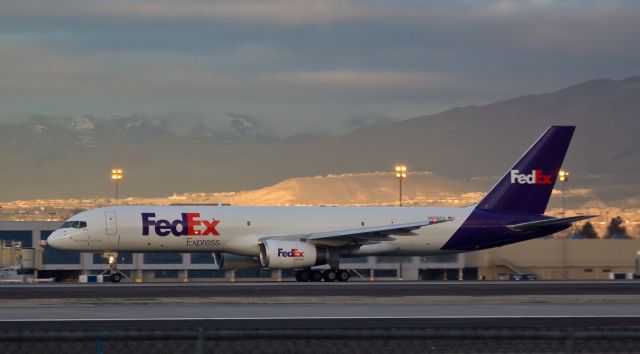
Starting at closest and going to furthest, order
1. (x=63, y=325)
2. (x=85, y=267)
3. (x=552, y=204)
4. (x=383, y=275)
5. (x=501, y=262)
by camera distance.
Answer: (x=63, y=325), (x=501, y=262), (x=383, y=275), (x=85, y=267), (x=552, y=204)

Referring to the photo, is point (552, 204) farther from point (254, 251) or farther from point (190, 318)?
point (190, 318)

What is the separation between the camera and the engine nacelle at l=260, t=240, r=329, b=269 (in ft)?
196

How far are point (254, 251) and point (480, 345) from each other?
38.9m

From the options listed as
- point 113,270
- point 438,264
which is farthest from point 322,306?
point 438,264

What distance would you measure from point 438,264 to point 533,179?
10.8m

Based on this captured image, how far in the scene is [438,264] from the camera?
244 feet

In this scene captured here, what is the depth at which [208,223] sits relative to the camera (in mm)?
60250

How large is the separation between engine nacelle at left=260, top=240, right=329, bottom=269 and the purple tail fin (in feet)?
35.3

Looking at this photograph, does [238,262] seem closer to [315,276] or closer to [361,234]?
[315,276]

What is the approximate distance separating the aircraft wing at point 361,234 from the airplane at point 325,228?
5 centimetres

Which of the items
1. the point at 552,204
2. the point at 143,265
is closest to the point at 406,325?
the point at 143,265

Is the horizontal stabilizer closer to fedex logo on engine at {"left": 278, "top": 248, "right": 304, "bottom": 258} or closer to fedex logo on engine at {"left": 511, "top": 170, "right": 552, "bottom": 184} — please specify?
fedex logo on engine at {"left": 511, "top": 170, "right": 552, "bottom": 184}

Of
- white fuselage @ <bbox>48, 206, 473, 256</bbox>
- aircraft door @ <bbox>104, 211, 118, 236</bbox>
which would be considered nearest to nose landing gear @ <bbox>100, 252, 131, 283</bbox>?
white fuselage @ <bbox>48, 206, 473, 256</bbox>

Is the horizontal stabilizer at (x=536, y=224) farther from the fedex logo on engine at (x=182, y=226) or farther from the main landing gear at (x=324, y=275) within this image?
the fedex logo on engine at (x=182, y=226)
